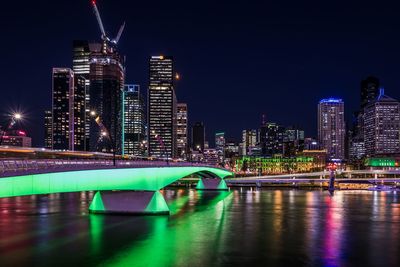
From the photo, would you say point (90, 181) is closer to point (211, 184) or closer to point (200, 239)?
point (200, 239)

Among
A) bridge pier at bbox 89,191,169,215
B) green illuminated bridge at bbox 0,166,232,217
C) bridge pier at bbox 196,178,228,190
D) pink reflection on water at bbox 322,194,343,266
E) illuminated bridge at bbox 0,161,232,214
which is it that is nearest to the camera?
illuminated bridge at bbox 0,161,232,214

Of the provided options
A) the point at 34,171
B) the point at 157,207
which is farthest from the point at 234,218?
the point at 34,171

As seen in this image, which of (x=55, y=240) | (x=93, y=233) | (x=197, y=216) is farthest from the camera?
(x=197, y=216)

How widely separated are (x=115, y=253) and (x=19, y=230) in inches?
604

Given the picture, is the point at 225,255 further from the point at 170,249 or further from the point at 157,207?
the point at 157,207

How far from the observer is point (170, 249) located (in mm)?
39094

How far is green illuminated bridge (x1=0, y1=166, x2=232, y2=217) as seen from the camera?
29250 millimetres

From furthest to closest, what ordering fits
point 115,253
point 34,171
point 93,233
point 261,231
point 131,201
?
point 131,201 < point 261,231 < point 93,233 < point 115,253 < point 34,171

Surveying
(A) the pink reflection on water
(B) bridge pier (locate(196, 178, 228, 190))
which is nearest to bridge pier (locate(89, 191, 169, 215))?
(A) the pink reflection on water

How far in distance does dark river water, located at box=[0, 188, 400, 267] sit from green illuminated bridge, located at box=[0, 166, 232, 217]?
5.78ft

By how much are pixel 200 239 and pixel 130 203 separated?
15790mm

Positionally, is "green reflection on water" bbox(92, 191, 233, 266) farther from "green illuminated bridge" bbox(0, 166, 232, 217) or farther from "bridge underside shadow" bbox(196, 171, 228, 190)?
"bridge underside shadow" bbox(196, 171, 228, 190)

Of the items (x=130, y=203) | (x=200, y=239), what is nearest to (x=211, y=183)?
(x=130, y=203)

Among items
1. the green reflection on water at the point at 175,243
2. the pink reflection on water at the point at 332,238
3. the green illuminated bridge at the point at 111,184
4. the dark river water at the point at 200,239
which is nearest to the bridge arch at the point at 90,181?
the green illuminated bridge at the point at 111,184
